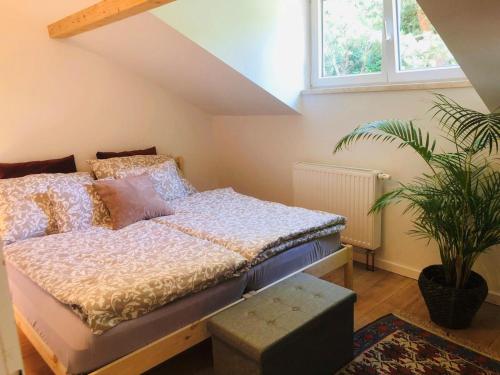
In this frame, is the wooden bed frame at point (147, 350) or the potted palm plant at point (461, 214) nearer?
the wooden bed frame at point (147, 350)

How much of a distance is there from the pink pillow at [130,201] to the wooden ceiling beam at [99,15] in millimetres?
1038

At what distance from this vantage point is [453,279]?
2.36 metres

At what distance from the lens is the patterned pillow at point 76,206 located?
2660mm

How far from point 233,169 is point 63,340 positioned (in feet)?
9.08

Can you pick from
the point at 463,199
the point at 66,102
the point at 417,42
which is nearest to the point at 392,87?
the point at 417,42

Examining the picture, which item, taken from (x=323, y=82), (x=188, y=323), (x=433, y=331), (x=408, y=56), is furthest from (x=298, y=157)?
(x=188, y=323)

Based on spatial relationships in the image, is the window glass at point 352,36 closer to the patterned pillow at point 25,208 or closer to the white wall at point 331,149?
the white wall at point 331,149

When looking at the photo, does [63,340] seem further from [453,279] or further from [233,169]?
[233,169]

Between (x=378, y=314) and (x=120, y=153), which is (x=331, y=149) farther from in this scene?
(x=120, y=153)

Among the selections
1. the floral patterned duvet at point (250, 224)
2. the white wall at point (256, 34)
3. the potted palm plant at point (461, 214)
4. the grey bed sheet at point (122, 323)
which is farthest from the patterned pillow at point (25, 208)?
the potted palm plant at point (461, 214)

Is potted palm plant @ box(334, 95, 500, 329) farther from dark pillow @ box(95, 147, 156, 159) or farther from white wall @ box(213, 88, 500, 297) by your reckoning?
dark pillow @ box(95, 147, 156, 159)

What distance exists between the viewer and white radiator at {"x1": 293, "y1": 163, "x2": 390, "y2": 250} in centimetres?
295

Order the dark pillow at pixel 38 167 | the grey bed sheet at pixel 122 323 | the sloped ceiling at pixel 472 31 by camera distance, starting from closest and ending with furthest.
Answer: the sloped ceiling at pixel 472 31 < the grey bed sheet at pixel 122 323 < the dark pillow at pixel 38 167

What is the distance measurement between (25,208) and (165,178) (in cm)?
102
